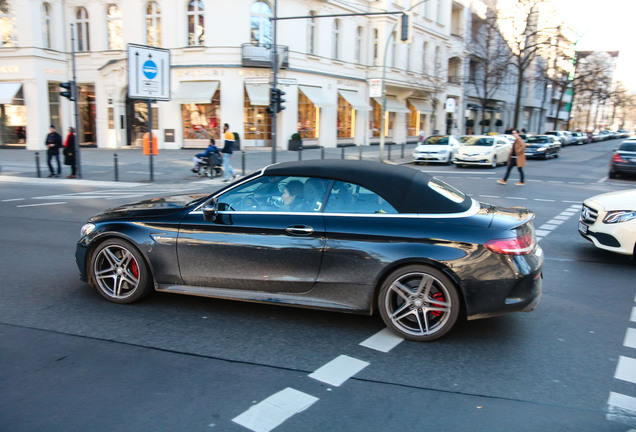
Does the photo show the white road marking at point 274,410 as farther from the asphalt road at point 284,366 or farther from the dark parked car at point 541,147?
the dark parked car at point 541,147

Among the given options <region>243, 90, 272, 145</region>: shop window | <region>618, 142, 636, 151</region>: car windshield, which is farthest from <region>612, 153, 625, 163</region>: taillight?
<region>243, 90, 272, 145</region>: shop window

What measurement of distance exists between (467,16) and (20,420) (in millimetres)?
55487

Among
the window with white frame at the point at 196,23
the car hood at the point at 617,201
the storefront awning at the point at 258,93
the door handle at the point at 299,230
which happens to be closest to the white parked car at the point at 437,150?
the storefront awning at the point at 258,93

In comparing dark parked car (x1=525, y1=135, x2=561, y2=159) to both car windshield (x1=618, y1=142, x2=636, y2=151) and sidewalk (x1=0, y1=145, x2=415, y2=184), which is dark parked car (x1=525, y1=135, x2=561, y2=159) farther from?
car windshield (x1=618, y1=142, x2=636, y2=151)

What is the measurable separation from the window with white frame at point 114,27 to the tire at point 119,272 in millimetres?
30918

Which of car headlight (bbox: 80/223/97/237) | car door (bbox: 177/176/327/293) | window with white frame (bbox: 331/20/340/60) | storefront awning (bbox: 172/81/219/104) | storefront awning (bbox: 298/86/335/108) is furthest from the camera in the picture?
Answer: window with white frame (bbox: 331/20/340/60)

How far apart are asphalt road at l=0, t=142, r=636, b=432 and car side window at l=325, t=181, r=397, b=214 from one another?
110cm

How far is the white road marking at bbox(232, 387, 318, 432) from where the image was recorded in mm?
3139

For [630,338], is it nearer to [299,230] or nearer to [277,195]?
[299,230]

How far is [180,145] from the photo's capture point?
31.0 m

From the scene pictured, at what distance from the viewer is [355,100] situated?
3638 centimetres

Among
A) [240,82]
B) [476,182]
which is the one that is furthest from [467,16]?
[476,182]

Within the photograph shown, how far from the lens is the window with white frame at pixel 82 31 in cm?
3312

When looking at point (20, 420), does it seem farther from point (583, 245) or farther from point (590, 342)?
point (583, 245)
